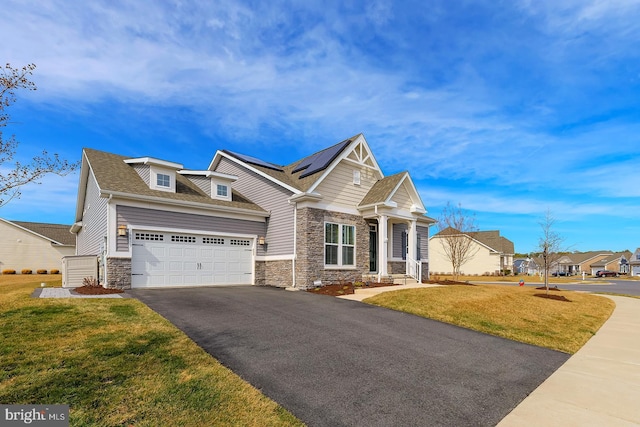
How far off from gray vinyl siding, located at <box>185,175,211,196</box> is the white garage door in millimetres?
3372

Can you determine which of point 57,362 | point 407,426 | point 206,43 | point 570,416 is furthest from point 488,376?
point 206,43

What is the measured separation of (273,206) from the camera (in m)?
17.4

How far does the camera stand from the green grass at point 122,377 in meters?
3.79

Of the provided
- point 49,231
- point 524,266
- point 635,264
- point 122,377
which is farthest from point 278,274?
point 635,264

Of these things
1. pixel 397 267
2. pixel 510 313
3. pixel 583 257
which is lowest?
pixel 583 257

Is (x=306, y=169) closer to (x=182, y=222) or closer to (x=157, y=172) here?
(x=182, y=222)

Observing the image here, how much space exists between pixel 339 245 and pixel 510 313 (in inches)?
308

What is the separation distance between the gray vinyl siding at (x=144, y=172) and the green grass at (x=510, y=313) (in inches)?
449

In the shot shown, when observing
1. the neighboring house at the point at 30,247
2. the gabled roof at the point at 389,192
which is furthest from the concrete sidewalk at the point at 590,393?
the neighboring house at the point at 30,247

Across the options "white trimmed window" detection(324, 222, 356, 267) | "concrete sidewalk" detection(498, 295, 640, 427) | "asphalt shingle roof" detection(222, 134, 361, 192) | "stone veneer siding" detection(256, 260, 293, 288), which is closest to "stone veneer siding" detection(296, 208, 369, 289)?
"white trimmed window" detection(324, 222, 356, 267)

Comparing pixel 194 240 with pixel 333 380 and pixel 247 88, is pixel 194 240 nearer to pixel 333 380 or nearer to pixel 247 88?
pixel 247 88

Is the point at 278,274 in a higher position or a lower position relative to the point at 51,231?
lower

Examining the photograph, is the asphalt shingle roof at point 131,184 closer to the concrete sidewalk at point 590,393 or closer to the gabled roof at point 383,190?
the gabled roof at point 383,190

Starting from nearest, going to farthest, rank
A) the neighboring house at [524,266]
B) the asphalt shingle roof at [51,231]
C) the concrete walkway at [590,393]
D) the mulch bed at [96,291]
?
the concrete walkway at [590,393] → the mulch bed at [96,291] → the asphalt shingle roof at [51,231] → the neighboring house at [524,266]
